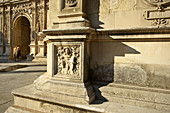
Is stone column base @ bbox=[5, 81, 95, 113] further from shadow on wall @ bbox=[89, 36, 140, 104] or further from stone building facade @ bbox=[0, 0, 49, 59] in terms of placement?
stone building facade @ bbox=[0, 0, 49, 59]

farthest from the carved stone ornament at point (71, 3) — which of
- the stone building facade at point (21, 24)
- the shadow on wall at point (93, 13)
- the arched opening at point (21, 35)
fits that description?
the arched opening at point (21, 35)

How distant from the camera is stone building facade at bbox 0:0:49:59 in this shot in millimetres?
15344

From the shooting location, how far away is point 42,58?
14.6m

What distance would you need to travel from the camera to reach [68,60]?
8.18 feet

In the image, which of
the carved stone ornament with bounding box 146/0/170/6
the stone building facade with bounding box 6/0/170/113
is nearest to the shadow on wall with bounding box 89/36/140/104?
the stone building facade with bounding box 6/0/170/113

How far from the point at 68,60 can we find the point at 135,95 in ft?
4.29

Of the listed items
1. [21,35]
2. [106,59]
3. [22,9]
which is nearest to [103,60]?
[106,59]

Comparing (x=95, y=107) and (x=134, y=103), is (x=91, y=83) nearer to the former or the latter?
(x=95, y=107)

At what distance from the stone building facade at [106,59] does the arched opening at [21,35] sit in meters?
17.0

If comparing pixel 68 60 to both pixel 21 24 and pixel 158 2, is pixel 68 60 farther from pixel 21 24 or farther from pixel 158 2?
pixel 21 24

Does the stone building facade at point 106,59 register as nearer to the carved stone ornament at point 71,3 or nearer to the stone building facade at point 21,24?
the carved stone ornament at point 71,3

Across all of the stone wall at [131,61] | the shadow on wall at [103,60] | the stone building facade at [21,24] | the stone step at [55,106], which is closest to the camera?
the stone step at [55,106]

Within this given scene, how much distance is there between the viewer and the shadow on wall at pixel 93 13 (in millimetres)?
2510

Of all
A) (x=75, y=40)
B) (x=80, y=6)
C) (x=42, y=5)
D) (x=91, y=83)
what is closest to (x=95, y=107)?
(x=91, y=83)
